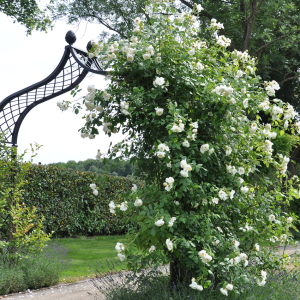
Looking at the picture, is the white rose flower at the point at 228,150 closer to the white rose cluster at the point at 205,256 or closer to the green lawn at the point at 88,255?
the white rose cluster at the point at 205,256

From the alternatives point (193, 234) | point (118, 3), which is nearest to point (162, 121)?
point (193, 234)

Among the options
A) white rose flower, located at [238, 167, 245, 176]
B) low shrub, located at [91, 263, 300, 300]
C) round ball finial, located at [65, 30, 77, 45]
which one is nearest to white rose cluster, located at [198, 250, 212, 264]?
low shrub, located at [91, 263, 300, 300]

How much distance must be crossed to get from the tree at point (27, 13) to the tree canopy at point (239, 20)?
0.62 meters

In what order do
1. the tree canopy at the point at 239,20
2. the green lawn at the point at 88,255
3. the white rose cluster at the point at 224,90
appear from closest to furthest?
1. the white rose cluster at the point at 224,90
2. the green lawn at the point at 88,255
3. the tree canopy at the point at 239,20

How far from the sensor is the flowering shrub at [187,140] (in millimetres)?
2711

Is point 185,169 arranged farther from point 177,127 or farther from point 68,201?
point 68,201

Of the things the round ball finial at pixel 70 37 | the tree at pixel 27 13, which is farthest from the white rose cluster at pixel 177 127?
the tree at pixel 27 13

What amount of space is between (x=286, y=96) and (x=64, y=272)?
10786 millimetres

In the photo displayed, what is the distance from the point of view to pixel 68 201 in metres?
7.94

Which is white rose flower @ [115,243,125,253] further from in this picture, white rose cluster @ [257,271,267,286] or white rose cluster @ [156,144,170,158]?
white rose cluster @ [257,271,267,286]

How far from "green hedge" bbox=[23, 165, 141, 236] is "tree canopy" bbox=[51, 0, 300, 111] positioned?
494cm

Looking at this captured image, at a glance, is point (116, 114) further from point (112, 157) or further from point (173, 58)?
point (173, 58)

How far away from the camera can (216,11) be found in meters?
8.70

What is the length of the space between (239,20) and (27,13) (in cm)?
704
